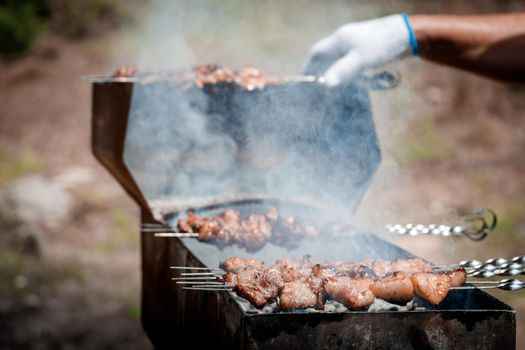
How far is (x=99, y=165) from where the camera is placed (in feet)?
37.1

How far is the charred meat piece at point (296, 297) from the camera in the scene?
2.75m

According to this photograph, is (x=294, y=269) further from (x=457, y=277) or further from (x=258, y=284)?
(x=457, y=277)

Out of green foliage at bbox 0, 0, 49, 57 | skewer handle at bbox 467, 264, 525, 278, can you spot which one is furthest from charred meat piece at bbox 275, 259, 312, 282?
green foliage at bbox 0, 0, 49, 57

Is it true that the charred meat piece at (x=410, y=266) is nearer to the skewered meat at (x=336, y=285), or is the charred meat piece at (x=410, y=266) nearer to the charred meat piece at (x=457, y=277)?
the skewered meat at (x=336, y=285)

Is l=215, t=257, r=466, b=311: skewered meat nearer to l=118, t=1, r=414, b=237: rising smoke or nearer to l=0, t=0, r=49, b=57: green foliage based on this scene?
l=118, t=1, r=414, b=237: rising smoke

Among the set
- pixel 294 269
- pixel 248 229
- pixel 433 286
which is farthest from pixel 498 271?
pixel 248 229

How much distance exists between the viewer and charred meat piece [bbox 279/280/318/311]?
275cm

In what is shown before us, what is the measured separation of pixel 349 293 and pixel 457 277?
0.58 m

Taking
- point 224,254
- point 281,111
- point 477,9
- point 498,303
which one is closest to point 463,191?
point 477,9

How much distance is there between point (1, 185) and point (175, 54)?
5640 millimetres

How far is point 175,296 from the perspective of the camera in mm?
3658

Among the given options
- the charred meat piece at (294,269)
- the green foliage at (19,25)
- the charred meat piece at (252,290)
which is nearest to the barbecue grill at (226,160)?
the charred meat piece at (294,269)

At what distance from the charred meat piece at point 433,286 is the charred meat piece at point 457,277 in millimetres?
41

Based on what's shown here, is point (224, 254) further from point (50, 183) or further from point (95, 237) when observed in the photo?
point (50, 183)
